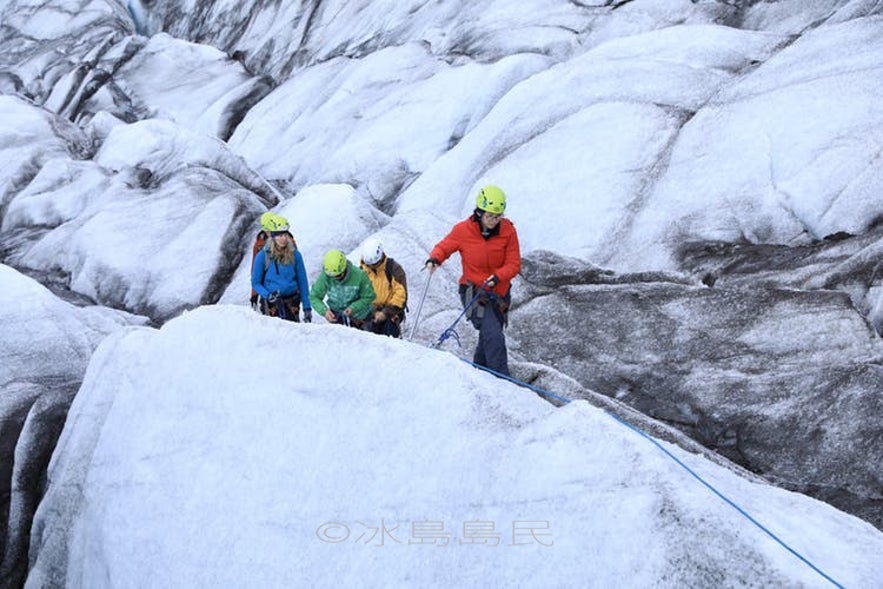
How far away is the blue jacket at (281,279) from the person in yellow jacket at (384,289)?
163 centimetres

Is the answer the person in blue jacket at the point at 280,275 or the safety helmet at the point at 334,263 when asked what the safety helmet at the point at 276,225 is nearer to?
the person in blue jacket at the point at 280,275

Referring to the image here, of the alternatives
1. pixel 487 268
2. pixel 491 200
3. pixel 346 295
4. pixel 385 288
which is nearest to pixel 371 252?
pixel 385 288

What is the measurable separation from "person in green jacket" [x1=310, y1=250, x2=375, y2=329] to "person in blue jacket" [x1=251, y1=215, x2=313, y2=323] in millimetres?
1301

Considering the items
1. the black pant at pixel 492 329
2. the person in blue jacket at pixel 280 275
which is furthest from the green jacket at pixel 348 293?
the black pant at pixel 492 329

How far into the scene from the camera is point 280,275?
36.9 feet

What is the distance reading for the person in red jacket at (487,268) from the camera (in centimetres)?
939

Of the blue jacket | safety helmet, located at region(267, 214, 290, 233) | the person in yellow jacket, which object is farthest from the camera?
the blue jacket

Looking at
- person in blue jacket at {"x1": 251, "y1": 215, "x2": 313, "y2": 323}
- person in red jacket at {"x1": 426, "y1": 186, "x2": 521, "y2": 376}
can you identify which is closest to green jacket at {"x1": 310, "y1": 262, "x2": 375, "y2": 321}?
person in red jacket at {"x1": 426, "y1": 186, "x2": 521, "y2": 376}

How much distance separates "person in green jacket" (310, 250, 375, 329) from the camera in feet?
32.1

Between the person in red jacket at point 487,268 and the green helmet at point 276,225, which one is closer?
the person in red jacket at point 487,268

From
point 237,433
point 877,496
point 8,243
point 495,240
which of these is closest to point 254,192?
point 8,243

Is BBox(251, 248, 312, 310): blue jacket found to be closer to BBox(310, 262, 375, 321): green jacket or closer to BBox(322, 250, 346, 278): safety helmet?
BBox(310, 262, 375, 321): green jacket

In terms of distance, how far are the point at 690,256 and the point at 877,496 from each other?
7066 mm

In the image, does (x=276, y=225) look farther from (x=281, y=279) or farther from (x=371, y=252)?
(x=371, y=252)
